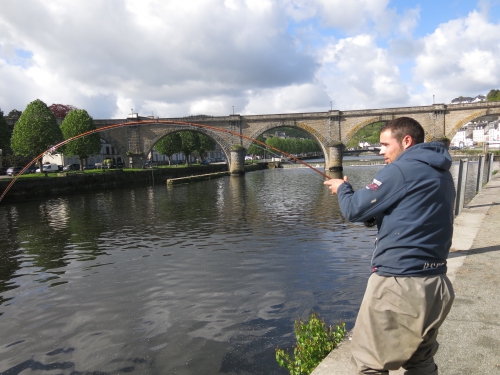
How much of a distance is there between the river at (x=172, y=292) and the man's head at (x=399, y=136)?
11.3ft

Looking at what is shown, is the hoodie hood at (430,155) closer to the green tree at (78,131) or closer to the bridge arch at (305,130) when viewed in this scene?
the green tree at (78,131)

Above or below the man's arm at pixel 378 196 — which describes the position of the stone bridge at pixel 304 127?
above

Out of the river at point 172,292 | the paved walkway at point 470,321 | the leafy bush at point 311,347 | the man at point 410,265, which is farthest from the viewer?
the river at point 172,292

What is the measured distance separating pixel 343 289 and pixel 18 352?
555 cm

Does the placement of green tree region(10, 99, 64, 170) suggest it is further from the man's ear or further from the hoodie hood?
the hoodie hood

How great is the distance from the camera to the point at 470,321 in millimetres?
4340

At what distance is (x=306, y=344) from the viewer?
402 cm

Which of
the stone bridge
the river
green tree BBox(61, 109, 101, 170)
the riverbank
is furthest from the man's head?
the stone bridge

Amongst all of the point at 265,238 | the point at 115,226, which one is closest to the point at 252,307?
the point at 265,238

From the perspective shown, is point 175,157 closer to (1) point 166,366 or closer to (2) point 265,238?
(2) point 265,238

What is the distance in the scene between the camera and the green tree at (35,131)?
125 ft

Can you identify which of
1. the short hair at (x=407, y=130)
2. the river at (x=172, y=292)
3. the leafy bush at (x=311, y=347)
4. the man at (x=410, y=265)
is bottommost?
the river at (x=172, y=292)

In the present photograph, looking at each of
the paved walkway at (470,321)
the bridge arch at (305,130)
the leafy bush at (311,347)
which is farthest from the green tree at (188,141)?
the leafy bush at (311,347)

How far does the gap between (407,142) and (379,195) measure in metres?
0.51
